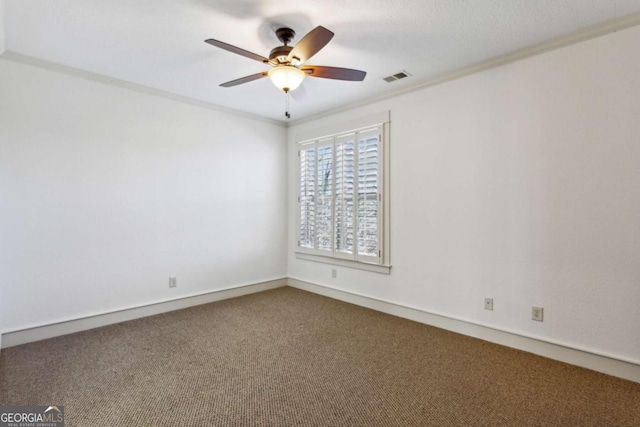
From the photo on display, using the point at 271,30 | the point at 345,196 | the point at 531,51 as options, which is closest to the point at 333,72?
the point at 271,30

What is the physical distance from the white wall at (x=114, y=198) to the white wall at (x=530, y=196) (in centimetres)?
222

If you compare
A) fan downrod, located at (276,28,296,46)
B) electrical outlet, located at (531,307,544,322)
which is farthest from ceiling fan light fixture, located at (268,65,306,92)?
electrical outlet, located at (531,307,544,322)

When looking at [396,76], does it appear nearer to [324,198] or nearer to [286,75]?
[286,75]

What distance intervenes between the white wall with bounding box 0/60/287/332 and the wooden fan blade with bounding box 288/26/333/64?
89.7 inches

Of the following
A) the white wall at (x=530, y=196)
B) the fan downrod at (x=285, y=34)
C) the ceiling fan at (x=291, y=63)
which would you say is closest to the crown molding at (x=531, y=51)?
the white wall at (x=530, y=196)

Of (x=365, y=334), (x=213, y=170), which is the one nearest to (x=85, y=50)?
(x=213, y=170)

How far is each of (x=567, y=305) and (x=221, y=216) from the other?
Answer: 388 cm

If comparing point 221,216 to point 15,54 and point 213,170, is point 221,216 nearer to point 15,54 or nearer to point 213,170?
point 213,170

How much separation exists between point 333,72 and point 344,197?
2.01m

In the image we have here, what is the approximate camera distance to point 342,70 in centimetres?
245

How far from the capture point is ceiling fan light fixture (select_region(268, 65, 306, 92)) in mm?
2383

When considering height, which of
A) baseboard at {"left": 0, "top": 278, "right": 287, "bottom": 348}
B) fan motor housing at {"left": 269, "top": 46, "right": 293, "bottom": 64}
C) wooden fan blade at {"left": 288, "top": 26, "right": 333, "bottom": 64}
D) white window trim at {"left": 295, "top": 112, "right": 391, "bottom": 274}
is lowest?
baseboard at {"left": 0, "top": 278, "right": 287, "bottom": 348}

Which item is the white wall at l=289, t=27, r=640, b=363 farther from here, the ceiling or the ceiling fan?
the ceiling fan

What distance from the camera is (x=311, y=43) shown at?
2.11 m
